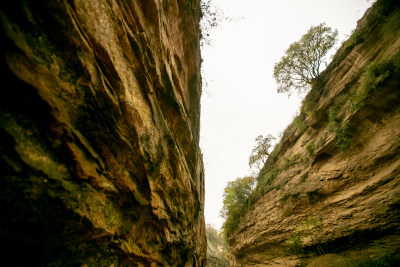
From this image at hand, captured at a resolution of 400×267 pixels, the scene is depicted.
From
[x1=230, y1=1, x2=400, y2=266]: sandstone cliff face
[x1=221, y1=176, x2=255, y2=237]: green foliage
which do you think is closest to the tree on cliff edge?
[x1=230, y1=1, x2=400, y2=266]: sandstone cliff face

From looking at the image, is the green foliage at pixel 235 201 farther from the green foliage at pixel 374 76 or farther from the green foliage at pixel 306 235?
the green foliage at pixel 374 76

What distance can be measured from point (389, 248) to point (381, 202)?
5.15 ft

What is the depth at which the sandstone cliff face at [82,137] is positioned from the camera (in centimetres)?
197

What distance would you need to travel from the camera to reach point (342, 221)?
7.04 metres

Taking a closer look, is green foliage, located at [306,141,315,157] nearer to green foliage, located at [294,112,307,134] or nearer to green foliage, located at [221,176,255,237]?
green foliage, located at [294,112,307,134]

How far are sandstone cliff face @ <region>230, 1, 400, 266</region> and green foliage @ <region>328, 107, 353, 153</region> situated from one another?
0.18 ft

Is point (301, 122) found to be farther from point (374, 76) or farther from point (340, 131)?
point (374, 76)

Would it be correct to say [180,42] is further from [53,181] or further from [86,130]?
[53,181]

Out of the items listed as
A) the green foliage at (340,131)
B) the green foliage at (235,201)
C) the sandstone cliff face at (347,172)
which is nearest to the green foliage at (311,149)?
the sandstone cliff face at (347,172)

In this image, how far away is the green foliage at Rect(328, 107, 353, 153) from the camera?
26.5 feet

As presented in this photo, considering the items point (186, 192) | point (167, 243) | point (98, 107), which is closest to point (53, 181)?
point (98, 107)

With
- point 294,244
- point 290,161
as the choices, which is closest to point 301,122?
point 290,161

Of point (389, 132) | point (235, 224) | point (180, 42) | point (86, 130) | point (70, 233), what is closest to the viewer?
point (70, 233)

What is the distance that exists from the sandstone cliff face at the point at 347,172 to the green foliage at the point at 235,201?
3.47 m
